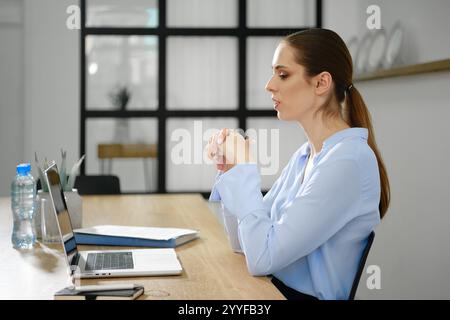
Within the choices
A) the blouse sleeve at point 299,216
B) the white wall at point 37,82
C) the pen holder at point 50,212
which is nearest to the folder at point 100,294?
the blouse sleeve at point 299,216

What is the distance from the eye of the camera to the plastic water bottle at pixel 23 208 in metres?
1.93

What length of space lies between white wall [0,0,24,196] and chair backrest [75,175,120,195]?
1.59 metres

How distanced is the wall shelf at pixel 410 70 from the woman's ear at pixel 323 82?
57.5 inches

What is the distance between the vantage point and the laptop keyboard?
1555 mm

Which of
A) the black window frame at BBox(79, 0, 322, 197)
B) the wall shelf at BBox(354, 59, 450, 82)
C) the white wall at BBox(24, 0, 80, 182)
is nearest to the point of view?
the wall shelf at BBox(354, 59, 450, 82)

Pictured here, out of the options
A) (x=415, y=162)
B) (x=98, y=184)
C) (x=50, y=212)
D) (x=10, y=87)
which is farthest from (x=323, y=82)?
(x=10, y=87)

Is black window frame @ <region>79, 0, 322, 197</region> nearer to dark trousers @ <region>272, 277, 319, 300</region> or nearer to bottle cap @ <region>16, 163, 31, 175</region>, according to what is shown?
bottle cap @ <region>16, 163, 31, 175</region>

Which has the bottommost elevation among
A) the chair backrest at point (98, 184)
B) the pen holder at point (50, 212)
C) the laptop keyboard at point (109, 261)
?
the chair backrest at point (98, 184)

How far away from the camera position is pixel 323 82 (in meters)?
1.68

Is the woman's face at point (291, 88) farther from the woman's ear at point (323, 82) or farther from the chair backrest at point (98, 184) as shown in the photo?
the chair backrest at point (98, 184)

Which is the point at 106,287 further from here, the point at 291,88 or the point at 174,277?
the point at 291,88

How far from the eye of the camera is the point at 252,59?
5184mm

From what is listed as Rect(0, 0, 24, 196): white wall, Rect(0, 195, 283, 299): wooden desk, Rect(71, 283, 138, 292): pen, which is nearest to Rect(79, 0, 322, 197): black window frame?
Rect(0, 0, 24, 196): white wall
